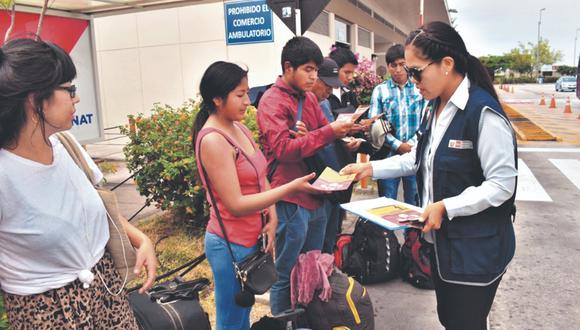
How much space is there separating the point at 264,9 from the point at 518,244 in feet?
21.0

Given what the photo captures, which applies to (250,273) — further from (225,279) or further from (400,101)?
(400,101)

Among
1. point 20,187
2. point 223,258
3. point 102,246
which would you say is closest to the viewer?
point 20,187

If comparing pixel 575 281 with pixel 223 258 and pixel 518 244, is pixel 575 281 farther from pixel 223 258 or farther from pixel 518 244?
pixel 223 258

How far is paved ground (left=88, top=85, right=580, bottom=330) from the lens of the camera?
11.9 feet

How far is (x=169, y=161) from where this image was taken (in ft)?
16.8

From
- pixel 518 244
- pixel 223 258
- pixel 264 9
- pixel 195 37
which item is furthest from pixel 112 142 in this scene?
pixel 223 258

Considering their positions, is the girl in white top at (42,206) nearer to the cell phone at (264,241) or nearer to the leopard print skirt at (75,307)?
the leopard print skirt at (75,307)

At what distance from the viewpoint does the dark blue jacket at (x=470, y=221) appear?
1963 mm

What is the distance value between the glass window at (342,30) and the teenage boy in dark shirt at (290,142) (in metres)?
12.6

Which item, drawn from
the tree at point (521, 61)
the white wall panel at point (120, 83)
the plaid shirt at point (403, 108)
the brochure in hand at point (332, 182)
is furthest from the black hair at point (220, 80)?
the tree at point (521, 61)

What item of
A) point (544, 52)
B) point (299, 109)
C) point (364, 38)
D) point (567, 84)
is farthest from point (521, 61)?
point (299, 109)

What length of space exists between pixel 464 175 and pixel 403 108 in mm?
2963

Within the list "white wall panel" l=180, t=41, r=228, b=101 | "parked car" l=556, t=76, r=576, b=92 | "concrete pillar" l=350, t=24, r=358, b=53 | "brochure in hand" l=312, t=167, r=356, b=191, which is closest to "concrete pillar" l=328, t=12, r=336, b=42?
"concrete pillar" l=350, t=24, r=358, b=53

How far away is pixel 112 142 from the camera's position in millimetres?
13398
